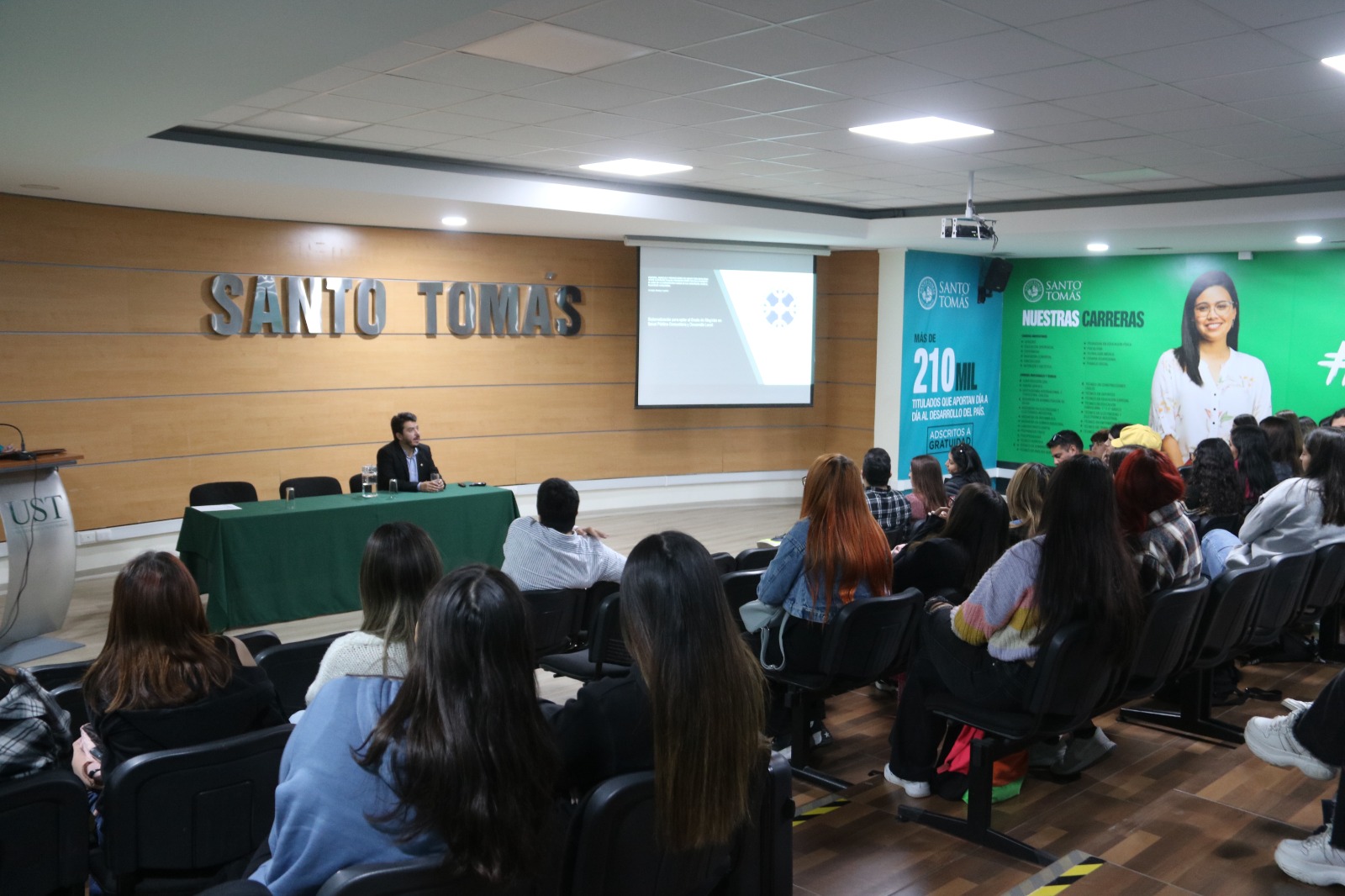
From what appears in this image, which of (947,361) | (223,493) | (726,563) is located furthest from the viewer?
(947,361)

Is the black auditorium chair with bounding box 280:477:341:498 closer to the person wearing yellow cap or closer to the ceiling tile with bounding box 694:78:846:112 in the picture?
the ceiling tile with bounding box 694:78:846:112

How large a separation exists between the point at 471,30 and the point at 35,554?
13.3 feet

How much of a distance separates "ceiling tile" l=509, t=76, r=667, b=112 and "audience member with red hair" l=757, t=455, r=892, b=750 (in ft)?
8.07

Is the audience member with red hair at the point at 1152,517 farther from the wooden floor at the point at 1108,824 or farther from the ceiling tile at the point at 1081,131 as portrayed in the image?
the ceiling tile at the point at 1081,131

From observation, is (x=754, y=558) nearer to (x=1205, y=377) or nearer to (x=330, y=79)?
(x=330, y=79)

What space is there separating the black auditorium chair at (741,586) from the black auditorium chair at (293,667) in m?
1.70

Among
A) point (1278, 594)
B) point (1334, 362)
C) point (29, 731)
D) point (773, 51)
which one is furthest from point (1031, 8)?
point (1334, 362)

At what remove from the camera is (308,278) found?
9023mm

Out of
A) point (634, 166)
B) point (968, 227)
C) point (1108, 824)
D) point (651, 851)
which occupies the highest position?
point (634, 166)

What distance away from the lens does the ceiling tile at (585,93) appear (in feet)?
17.1

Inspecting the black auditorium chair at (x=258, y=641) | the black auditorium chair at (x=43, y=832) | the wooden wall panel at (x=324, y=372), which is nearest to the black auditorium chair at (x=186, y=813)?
the black auditorium chair at (x=43, y=832)

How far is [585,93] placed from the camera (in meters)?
5.41

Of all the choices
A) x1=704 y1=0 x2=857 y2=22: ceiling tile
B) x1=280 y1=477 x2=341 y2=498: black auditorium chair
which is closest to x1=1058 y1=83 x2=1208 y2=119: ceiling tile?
x1=704 y1=0 x2=857 y2=22: ceiling tile

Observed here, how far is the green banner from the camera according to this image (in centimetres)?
1023
